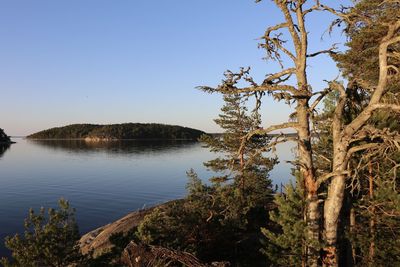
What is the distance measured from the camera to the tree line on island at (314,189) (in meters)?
8.57

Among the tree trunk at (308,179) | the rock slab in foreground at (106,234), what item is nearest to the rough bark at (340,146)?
the tree trunk at (308,179)

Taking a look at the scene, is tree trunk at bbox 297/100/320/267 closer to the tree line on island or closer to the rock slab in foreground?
the tree line on island

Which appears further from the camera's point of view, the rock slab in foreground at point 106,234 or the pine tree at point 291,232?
the rock slab in foreground at point 106,234

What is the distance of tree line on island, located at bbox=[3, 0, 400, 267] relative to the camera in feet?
28.1

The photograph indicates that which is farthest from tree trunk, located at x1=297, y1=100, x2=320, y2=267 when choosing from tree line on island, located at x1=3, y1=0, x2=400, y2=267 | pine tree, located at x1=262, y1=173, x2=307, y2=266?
pine tree, located at x1=262, y1=173, x2=307, y2=266

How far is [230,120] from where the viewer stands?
3472 centimetres

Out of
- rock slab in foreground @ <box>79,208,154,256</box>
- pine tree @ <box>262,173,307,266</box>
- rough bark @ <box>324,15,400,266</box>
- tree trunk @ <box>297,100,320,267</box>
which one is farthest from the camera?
rock slab in foreground @ <box>79,208,154,256</box>

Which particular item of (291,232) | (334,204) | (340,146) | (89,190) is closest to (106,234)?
(291,232)

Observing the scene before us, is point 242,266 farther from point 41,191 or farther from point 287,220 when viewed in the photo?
point 41,191

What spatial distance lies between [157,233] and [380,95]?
10730mm

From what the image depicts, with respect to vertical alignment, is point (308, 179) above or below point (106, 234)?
above

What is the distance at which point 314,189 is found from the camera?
891cm

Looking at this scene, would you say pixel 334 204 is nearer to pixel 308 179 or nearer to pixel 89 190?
pixel 308 179

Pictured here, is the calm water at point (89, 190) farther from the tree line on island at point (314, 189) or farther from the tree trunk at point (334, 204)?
the tree trunk at point (334, 204)
